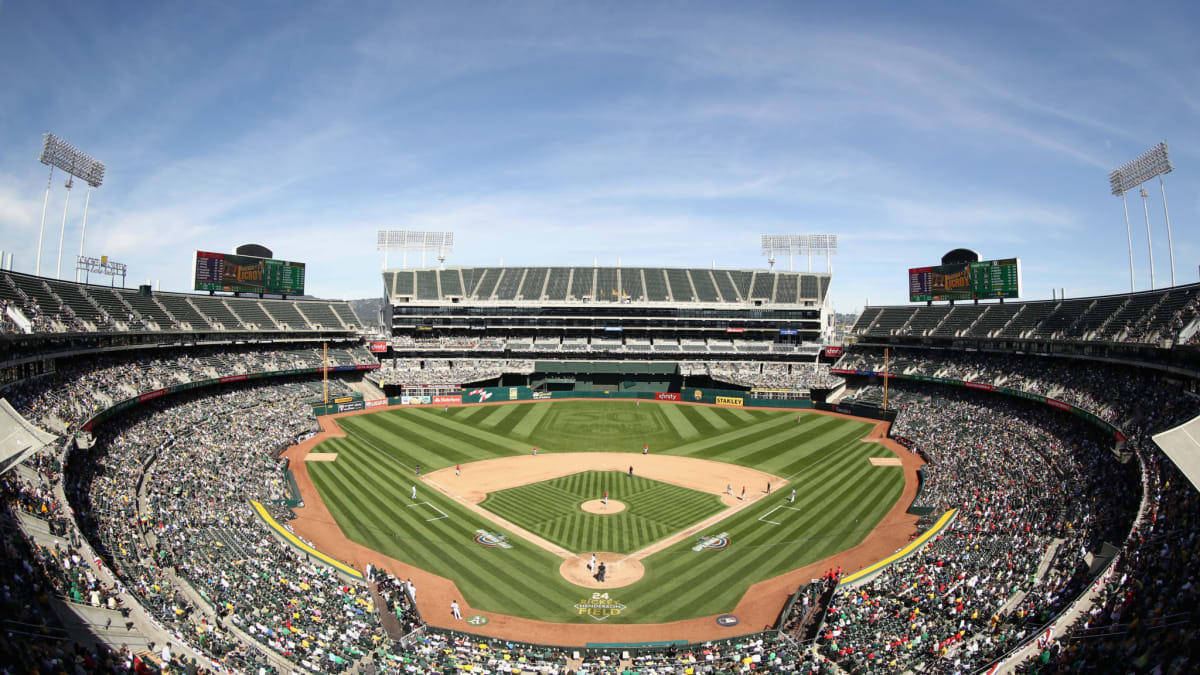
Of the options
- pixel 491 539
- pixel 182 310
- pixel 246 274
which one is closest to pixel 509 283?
pixel 246 274

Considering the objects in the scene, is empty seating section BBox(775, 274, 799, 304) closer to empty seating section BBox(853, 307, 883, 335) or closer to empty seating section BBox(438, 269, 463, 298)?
empty seating section BBox(853, 307, 883, 335)

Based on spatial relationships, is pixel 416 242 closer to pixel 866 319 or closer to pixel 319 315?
pixel 319 315

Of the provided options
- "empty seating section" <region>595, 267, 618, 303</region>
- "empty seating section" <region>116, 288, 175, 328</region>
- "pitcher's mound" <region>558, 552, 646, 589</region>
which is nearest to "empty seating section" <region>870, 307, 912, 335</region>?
"empty seating section" <region>595, 267, 618, 303</region>

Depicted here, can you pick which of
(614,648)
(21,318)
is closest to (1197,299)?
(614,648)

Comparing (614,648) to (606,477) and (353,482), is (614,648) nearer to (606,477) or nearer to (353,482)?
(606,477)

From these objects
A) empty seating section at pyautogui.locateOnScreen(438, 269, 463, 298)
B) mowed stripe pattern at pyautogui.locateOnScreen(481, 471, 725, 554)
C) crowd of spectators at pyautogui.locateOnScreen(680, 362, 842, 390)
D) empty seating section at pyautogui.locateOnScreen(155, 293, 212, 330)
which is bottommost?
mowed stripe pattern at pyautogui.locateOnScreen(481, 471, 725, 554)
